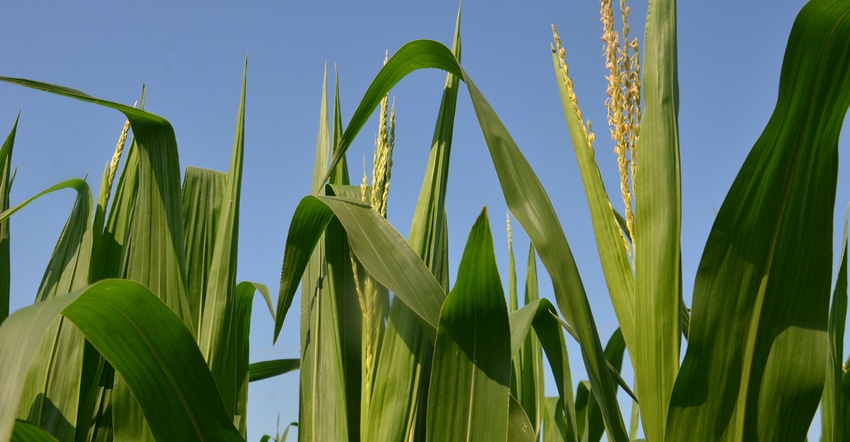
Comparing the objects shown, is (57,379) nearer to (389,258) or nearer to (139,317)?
(139,317)

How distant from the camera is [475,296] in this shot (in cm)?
75

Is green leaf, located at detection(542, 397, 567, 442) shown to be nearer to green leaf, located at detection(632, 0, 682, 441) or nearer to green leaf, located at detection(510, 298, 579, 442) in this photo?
green leaf, located at detection(510, 298, 579, 442)

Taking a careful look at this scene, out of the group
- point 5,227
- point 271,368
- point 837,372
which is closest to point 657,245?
point 837,372

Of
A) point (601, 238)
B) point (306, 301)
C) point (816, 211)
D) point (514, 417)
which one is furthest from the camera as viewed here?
point (306, 301)

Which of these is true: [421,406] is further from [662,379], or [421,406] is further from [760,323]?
[760,323]

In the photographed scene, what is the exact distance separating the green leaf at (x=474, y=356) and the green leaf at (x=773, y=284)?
0.20 metres

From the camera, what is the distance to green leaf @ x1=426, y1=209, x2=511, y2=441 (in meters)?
0.76

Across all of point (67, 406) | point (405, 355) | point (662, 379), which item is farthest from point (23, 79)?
point (662, 379)

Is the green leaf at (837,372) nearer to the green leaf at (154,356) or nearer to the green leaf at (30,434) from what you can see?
the green leaf at (154,356)

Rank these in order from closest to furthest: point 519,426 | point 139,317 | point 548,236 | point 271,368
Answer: point 139,317 < point 548,236 < point 519,426 < point 271,368

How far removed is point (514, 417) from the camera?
101cm

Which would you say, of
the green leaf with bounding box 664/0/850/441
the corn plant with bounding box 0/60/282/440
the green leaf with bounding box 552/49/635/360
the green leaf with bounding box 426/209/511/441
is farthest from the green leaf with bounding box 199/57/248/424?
the green leaf with bounding box 664/0/850/441

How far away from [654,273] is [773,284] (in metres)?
0.13

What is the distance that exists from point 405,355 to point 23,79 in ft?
2.30
